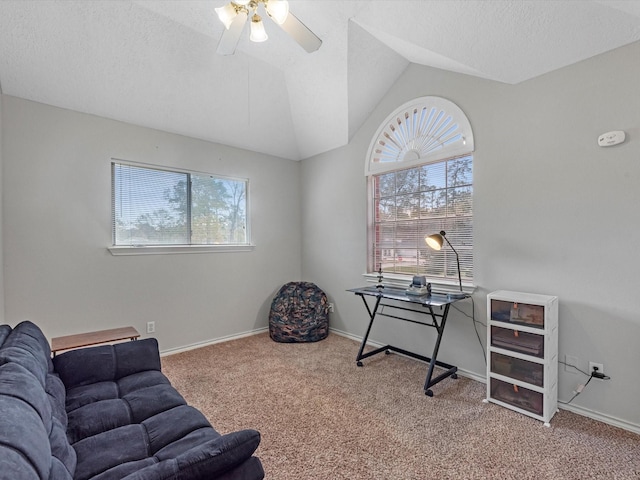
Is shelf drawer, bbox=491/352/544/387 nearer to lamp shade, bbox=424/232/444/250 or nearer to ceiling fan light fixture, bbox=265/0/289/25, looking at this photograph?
lamp shade, bbox=424/232/444/250

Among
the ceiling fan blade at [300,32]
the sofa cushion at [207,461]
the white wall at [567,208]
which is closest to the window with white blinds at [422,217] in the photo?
the white wall at [567,208]

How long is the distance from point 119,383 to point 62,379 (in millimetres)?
316

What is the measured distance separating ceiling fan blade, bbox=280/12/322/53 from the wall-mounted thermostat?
2025 millimetres

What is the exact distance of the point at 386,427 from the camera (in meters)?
2.16

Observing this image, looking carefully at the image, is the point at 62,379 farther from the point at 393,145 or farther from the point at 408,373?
the point at 393,145

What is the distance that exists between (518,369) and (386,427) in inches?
42.7

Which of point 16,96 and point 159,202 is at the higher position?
point 16,96

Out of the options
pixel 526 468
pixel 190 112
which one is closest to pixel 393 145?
pixel 190 112

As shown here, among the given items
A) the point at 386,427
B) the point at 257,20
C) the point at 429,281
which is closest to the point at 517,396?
the point at 386,427

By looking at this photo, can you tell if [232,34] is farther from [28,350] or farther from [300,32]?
[28,350]

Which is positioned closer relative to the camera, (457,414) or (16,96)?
(457,414)

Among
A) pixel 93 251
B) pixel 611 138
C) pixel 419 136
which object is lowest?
pixel 93 251

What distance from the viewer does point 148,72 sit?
2.93m

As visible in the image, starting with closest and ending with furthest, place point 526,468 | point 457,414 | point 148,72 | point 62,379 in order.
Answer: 1. point 526,468
2. point 62,379
3. point 457,414
4. point 148,72
